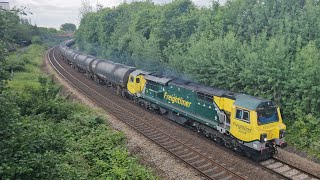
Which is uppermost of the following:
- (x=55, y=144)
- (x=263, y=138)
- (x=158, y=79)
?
(x=158, y=79)

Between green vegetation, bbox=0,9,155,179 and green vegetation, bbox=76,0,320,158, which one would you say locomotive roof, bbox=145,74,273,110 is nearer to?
green vegetation, bbox=76,0,320,158

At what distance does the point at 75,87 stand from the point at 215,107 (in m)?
24.0

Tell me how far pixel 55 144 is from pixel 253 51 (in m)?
19.2

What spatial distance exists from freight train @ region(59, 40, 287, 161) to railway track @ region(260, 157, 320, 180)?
19.4 inches

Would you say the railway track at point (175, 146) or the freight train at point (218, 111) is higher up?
the freight train at point (218, 111)

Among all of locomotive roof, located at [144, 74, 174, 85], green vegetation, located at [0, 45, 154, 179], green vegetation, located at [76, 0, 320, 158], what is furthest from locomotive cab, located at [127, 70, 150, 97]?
green vegetation, located at [0, 45, 154, 179]

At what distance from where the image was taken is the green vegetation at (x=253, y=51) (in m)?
19.6

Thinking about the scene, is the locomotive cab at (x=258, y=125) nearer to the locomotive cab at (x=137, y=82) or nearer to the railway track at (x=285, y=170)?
the railway track at (x=285, y=170)

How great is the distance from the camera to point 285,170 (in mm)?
15773

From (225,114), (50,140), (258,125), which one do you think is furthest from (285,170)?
(50,140)

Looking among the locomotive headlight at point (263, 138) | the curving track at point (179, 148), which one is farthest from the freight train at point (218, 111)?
the curving track at point (179, 148)

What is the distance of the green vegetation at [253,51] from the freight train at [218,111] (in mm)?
3699

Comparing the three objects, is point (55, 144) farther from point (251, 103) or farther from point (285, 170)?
point (285, 170)

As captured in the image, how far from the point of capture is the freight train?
644 inches
